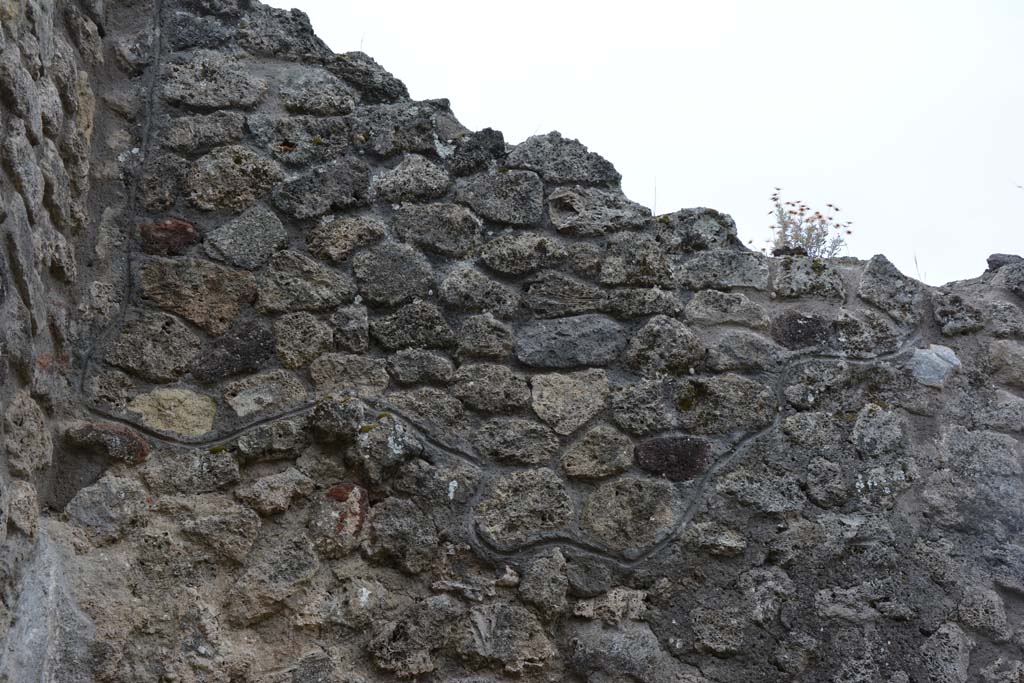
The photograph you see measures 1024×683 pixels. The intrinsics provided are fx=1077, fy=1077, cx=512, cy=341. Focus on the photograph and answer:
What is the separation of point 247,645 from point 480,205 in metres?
1.24

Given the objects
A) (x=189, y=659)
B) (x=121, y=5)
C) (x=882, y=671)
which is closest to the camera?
(x=189, y=659)

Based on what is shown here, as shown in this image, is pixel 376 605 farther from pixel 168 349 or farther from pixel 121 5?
pixel 121 5

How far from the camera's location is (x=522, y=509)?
2.58 meters

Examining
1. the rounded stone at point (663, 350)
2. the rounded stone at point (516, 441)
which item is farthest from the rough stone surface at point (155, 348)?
the rounded stone at point (663, 350)

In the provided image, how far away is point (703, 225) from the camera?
2914 mm

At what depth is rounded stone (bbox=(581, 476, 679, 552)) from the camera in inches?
102

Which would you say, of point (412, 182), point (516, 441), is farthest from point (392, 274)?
point (516, 441)

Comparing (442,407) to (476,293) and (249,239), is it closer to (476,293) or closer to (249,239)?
(476,293)

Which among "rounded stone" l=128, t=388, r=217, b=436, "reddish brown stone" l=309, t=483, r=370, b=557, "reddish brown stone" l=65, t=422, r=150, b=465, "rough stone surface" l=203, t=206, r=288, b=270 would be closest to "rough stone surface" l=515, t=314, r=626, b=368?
"reddish brown stone" l=309, t=483, r=370, b=557

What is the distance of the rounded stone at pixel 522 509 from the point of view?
100 inches

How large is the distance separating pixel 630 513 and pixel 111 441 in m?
1.22

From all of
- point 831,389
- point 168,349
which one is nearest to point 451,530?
point 168,349

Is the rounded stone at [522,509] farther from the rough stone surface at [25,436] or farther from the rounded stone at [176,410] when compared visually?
the rough stone surface at [25,436]

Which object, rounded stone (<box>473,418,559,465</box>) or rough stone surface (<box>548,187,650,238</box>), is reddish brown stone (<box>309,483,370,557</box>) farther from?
rough stone surface (<box>548,187,650,238</box>)
